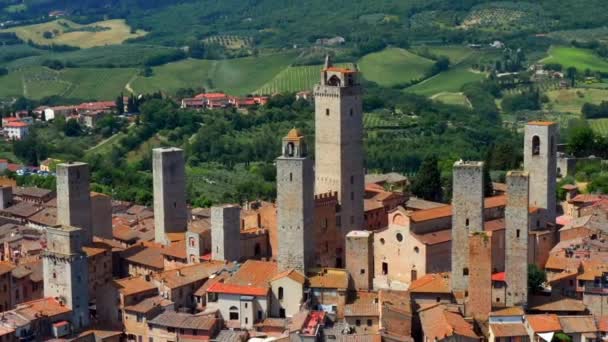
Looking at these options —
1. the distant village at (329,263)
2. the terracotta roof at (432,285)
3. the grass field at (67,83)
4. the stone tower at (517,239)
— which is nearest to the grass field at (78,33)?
the grass field at (67,83)

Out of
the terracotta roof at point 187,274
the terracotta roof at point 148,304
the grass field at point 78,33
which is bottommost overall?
the terracotta roof at point 148,304

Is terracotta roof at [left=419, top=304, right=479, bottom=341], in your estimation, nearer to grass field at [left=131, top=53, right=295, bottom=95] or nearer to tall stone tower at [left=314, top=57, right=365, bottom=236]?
tall stone tower at [left=314, top=57, right=365, bottom=236]

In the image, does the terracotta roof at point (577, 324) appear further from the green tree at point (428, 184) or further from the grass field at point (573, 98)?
the grass field at point (573, 98)

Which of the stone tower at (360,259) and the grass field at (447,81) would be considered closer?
the stone tower at (360,259)

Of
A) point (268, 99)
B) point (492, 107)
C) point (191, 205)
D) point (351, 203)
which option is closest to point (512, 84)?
point (492, 107)

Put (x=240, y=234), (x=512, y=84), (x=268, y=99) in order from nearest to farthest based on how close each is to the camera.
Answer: (x=240, y=234) → (x=268, y=99) → (x=512, y=84)

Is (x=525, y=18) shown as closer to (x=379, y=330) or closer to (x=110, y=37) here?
(x=110, y=37)

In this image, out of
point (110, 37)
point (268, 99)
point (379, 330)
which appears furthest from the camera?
point (110, 37)

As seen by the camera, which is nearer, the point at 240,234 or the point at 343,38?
the point at 240,234
